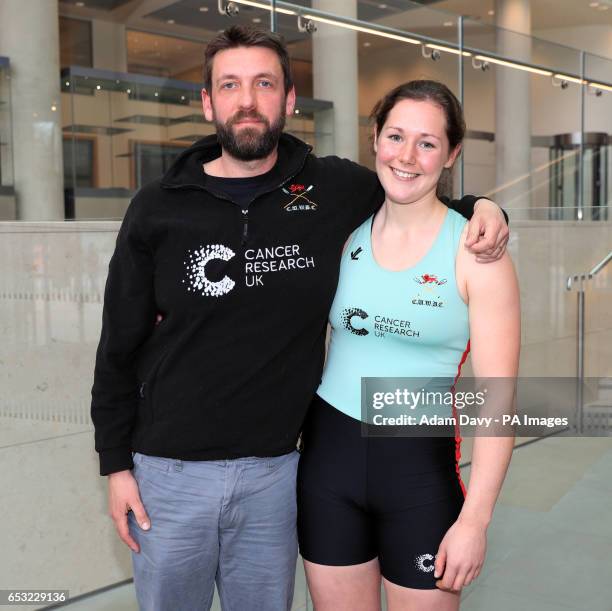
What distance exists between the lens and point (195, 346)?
1633 mm

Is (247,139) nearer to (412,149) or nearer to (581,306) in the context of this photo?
(412,149)

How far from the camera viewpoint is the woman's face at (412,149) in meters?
1.52

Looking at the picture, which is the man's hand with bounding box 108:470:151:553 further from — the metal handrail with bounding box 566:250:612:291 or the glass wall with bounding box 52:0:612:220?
the metal handrail with bounding box 566:250:612:291

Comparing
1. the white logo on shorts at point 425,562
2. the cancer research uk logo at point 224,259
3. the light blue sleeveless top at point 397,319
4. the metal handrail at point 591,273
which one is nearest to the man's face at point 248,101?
the cancer research uk logo at point 224,259

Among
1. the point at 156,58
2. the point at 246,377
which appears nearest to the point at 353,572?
the point at 246,377

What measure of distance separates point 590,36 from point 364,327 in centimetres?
1224

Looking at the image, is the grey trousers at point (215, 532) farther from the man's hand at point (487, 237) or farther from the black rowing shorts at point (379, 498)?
the man's hand at point (487, 237)

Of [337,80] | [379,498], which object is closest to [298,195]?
[379,498]

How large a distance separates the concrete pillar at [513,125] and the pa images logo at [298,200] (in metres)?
3.26

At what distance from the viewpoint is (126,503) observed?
1709 millimetres

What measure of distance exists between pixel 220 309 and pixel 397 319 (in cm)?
37

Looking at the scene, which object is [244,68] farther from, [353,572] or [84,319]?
[84,319]

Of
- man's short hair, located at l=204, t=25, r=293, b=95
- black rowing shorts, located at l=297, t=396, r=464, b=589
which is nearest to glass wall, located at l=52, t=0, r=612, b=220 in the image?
man's short hair, located at l=204, t=25, r=293, b=95

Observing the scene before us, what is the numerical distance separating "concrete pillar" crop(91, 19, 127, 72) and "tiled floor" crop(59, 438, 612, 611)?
221cm
